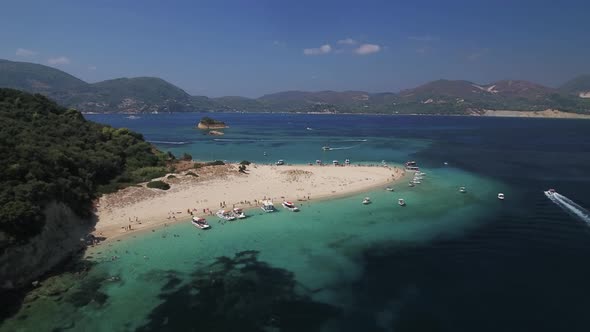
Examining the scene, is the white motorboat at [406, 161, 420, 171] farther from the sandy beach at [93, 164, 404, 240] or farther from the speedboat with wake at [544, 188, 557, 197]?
the speedboat with wake at [544, 188, 557, 197]

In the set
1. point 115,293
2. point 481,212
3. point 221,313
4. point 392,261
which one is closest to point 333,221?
point 392,261

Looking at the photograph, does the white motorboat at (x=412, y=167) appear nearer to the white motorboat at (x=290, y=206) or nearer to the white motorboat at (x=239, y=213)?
the white motorboat at (x=290, y=206)

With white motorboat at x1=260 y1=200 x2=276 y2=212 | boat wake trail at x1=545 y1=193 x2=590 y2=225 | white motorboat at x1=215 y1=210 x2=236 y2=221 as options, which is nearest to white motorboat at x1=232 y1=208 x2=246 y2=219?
white motorboat at x1=215 y1=210 x2=236 y2=221

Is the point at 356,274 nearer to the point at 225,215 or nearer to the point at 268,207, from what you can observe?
the point at 268,207

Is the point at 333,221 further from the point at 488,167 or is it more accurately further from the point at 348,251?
the point at 488,167

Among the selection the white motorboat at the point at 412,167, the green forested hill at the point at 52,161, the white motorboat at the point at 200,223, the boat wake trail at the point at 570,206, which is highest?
the green forested hill at the point at 52,161

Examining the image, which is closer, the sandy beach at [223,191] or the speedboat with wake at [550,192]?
the sandy beach at [223,191]

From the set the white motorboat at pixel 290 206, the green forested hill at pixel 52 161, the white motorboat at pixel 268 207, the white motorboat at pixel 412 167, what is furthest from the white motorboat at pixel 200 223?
the white motorboat at pixel 412 167

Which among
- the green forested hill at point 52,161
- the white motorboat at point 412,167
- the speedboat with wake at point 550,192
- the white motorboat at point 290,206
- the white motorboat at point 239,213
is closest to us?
the green forested hill at point 52,161
